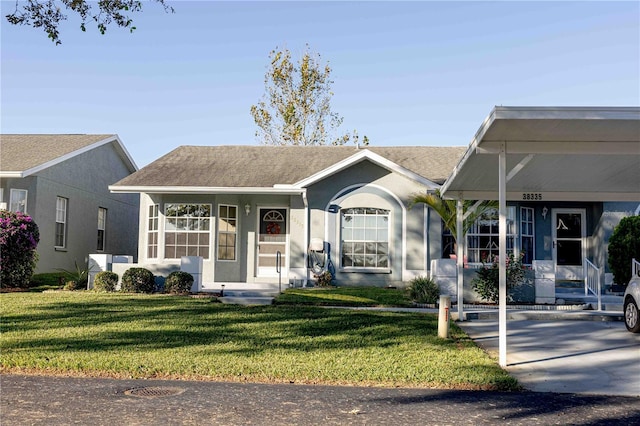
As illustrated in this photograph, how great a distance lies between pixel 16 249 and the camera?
17.4 meters

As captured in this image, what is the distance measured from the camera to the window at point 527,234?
65.6ft

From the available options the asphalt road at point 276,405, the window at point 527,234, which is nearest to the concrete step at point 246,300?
the asphalt road at point 276,405

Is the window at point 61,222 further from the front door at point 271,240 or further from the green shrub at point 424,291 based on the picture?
the green shrub at point 424,291

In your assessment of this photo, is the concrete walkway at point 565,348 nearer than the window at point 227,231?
Yes

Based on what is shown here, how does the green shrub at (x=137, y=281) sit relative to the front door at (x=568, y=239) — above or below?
below

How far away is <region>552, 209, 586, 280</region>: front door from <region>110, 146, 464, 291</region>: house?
3.86 meters

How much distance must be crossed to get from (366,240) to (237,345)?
32.8ft

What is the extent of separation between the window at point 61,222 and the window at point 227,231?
613cm

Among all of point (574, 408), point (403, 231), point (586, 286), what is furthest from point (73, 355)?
point (586, 286)

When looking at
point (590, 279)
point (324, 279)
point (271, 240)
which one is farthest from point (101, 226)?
point (590, 279)

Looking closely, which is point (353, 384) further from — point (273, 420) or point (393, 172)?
point (393, 172)

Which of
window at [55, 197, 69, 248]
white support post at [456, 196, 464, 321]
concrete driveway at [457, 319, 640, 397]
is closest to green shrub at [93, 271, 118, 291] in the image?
window at [55, 197, 69, 248]

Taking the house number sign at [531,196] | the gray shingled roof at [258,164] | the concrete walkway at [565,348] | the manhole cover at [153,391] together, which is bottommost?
the manhole cover at [153,391]

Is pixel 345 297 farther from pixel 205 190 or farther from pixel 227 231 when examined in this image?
pixel 205 190
